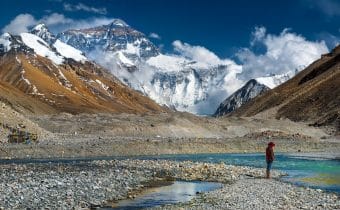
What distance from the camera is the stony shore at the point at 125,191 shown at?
100ft

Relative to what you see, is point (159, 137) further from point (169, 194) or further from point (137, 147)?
point (169, 194)

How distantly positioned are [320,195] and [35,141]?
201ft

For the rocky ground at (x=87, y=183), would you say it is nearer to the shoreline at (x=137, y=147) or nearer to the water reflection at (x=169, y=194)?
the water reflection at (x=169, y=194)

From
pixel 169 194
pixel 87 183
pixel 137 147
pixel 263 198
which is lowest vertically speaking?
pixel 169 194

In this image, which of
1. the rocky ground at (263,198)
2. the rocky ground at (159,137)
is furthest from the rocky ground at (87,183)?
the rocky ground at (159,137)

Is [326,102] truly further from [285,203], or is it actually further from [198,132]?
[285,203]

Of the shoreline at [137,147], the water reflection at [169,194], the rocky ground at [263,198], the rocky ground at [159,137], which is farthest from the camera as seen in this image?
the rocky ground at [159,137]

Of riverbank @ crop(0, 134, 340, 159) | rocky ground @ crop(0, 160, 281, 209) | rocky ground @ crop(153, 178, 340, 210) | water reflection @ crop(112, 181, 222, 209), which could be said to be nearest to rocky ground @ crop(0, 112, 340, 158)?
riverbank @ crop(0, 134, 340, 159)

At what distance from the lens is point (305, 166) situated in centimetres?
6450

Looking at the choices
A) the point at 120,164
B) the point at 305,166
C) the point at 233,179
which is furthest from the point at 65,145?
the point at 233,179

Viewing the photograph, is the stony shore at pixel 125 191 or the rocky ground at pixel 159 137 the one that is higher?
the rocky ground at pixel 159 137

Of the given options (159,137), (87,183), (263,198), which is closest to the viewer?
(263,198)

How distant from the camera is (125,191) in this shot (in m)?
36.8

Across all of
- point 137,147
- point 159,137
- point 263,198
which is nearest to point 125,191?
point 263,198
